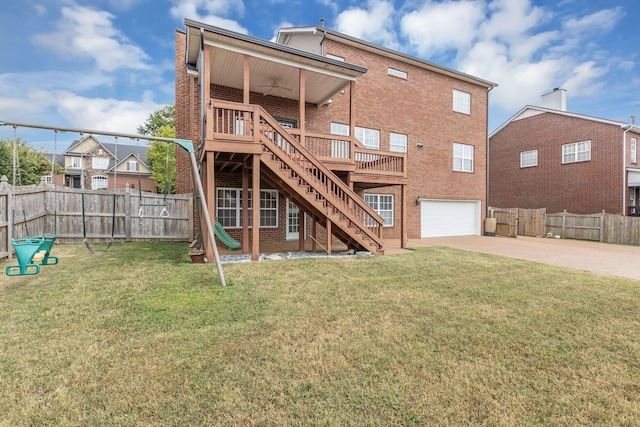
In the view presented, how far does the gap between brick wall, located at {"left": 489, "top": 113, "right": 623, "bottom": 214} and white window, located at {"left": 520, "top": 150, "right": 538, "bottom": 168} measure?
0.23 metres

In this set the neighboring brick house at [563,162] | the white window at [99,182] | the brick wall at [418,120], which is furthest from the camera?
the white window at [99,182]

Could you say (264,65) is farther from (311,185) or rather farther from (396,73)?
(396,73)

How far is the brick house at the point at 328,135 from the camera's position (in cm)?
771

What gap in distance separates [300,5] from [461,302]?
1497 centimetres

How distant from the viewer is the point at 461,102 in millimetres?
16391

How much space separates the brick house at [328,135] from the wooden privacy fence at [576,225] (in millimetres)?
2582

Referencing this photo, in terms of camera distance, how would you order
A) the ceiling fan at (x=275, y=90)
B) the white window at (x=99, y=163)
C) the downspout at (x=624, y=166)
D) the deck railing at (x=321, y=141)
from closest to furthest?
the deck railing at (x=321, y=141), the ceiling fan at (x=275, y=90), the downspout at (x=624, y=166), the white window at (x=99, y=163)

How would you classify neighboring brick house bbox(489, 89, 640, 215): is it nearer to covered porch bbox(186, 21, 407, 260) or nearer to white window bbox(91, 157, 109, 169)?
covered porch bbox(186, 21, 407, 260)

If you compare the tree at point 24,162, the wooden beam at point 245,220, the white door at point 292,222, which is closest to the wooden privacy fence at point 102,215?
the wooden beam at point 245,220

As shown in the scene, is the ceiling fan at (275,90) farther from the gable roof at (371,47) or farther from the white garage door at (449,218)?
the white garage door at (449,218)

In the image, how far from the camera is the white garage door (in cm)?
1540

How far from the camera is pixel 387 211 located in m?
14.2

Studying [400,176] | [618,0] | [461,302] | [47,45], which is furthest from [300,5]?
[461,302]

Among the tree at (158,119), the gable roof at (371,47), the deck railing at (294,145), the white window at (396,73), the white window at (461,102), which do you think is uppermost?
the tree at (158,119)
